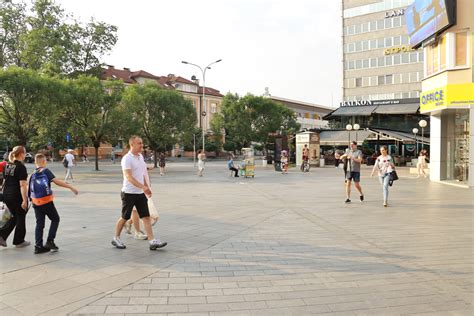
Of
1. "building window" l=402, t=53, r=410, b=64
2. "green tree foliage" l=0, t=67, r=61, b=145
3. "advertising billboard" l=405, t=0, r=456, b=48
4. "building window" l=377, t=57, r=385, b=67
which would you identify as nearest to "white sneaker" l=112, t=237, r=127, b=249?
"advertising billboard" l=405, t=0, r=456, b=48

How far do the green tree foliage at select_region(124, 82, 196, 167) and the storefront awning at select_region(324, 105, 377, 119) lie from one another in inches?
780

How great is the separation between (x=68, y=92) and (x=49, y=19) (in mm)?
16371

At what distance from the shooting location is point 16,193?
6.41 metres

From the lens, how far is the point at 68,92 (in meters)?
27.4

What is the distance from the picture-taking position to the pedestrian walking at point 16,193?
251 inches

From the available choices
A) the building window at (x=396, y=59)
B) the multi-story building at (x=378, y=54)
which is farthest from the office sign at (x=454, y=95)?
the building window at (x=396, y=59)

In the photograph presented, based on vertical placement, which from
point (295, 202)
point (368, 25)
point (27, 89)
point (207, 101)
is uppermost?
point (368, 25)

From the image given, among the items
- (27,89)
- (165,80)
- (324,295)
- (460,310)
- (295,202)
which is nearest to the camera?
(460,310)

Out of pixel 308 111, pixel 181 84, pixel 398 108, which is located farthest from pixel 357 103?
pixel 308 111

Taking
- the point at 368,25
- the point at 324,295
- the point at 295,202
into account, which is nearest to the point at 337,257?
the point at 324,295

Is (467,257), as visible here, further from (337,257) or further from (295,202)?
(295,202)

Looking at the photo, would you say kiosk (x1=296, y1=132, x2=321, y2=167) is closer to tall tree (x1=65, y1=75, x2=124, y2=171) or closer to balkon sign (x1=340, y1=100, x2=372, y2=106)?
tall tree (x1=65, y1=75, x2=124, y2=171)

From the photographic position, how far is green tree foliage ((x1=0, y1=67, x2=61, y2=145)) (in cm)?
2442

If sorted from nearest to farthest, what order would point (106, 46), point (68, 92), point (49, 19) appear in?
point (68, 92)
point (49, 19)
point (106, 46)
